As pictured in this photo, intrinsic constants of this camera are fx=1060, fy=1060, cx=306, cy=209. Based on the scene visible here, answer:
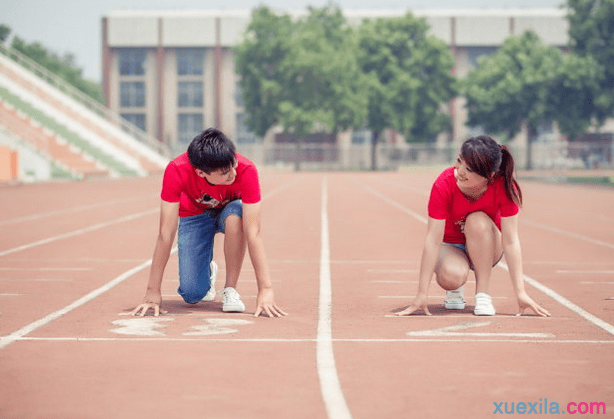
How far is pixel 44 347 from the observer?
690 cm

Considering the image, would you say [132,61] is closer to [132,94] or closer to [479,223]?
[132,94]

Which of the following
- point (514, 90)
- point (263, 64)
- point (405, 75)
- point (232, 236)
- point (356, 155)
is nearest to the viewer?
point (232, 236)

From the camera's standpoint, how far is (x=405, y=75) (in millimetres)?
86000

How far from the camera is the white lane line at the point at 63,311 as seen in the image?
723 cm

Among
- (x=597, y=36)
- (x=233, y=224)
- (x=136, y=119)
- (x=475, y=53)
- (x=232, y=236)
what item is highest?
(x=475, y=53)

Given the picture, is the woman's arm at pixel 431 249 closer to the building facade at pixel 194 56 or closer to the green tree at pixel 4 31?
the building facade at pixel 194 56

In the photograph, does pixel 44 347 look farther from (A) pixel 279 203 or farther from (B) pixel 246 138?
(B) pixel 246 138

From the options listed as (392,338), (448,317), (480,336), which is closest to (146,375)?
(392,338)

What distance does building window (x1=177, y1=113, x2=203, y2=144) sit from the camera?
3883 inches

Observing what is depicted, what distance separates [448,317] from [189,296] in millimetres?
2098

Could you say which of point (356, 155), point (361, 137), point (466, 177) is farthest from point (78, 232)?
point (361, 137)

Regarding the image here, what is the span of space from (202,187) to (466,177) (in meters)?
2.01

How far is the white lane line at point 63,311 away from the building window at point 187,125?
87.5 m

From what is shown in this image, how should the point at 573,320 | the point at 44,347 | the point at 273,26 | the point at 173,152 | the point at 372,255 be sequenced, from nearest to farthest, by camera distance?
1. the point at 44,347
2. the point at 573,320
3. the point at 372,255
4. the point at 273,26
5. the point at 173,152
